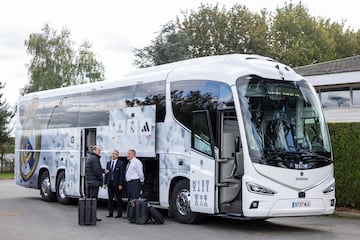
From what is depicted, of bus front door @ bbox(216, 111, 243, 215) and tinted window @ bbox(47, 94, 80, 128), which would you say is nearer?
bus front door @ bbox(216, 111, 243, 215)

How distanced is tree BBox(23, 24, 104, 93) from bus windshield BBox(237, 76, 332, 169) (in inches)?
1838

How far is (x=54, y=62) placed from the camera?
60.1m

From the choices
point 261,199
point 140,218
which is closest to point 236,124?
point 261,199

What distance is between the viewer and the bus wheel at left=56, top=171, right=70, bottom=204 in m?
20.8

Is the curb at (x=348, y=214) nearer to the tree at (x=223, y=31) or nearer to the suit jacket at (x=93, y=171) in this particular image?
the suit jacket at (x=93, y=171)

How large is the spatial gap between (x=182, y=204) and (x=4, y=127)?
3991cm

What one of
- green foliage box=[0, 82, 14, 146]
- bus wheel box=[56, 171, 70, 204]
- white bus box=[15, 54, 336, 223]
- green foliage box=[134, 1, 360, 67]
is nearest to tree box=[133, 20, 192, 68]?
green foliage box=[134, 1, 360, 67]

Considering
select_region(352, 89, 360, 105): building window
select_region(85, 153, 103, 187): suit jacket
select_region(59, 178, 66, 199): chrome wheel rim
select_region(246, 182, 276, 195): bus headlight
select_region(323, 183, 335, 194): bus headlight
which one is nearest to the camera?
select_region(246, 182, 276, 195): bus headlight

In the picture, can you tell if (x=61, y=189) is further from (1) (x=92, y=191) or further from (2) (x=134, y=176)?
(2) (x=134, y=176)

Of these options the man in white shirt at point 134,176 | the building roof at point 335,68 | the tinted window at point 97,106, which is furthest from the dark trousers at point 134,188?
→ the building roof at point 335,68

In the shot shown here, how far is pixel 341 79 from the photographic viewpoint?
920 inches

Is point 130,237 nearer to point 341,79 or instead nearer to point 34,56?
point 341,79

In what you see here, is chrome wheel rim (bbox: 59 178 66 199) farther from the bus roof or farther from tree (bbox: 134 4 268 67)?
tree (bbox: 134 4 268 67)

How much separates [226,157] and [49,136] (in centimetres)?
926
